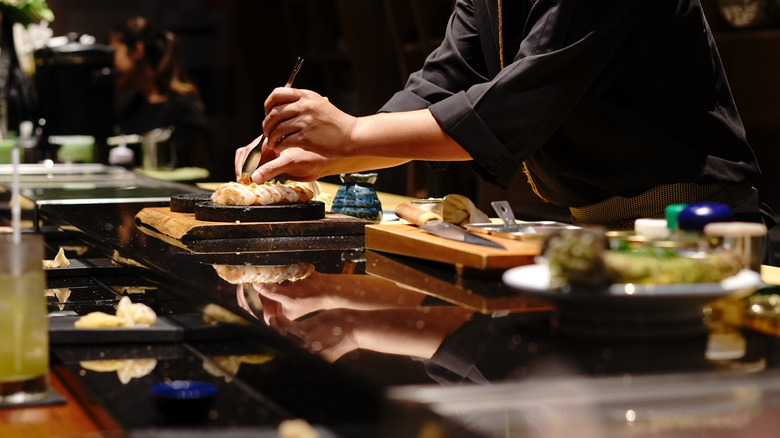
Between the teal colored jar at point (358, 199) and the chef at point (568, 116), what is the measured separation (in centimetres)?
7

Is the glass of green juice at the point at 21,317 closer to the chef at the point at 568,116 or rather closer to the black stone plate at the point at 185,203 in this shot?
the chef at the point at 568,116

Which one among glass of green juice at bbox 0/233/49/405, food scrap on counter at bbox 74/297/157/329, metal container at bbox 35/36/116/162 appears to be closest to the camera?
glass of green juice at bbox 0/233/49/405

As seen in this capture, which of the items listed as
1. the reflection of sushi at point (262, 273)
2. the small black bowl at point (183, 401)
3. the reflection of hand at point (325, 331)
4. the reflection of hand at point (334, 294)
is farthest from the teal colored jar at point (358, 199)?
the small black bowl at point (183, 401)

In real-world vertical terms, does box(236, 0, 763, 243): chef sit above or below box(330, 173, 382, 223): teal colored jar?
above

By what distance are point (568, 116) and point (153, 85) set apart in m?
5.07

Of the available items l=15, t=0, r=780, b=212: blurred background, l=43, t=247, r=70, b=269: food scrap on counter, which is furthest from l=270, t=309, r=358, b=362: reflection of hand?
l=15, t=0, r=780, b=212: blurred background

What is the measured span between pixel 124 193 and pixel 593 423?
6.95 feet

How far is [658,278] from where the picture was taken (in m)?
0.87

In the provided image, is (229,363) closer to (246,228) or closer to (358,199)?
(246,228)

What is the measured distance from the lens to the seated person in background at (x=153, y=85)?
6.29m

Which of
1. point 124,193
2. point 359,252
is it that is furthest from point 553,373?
point 124,193

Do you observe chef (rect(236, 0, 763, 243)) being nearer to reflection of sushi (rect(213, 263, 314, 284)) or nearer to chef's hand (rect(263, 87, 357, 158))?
chef's hand (rect(263, 87, 357, 158))

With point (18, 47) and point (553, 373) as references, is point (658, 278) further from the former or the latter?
point (18, 47)

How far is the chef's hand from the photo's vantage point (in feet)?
4.93
